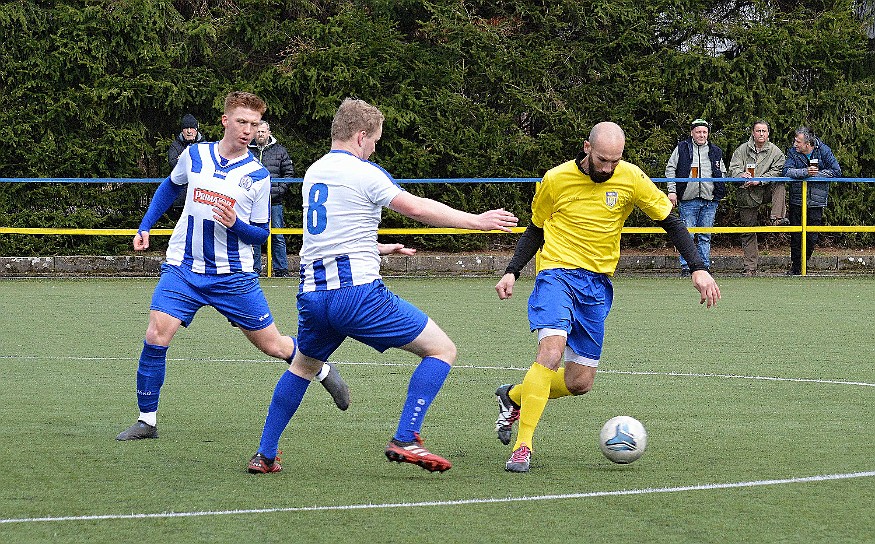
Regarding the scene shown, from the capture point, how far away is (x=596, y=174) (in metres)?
6.98

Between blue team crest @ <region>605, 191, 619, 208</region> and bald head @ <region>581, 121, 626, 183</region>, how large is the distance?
0.09 metres

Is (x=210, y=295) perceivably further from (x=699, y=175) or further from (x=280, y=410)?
(x=699, y=175)

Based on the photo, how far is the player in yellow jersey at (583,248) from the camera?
22.8ft

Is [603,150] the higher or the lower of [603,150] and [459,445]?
the higher

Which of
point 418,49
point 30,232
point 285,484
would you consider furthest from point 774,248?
point 285,484

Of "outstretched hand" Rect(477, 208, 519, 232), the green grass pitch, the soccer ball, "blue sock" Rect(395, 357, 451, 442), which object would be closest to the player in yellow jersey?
the green grass pitch

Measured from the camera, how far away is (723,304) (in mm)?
14977

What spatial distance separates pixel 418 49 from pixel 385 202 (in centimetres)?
1517

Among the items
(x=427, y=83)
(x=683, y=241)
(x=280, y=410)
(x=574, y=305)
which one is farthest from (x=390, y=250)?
(x=427, y=83)

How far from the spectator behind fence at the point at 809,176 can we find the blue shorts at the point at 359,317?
13.8 m

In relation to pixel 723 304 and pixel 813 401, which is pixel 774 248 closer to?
pixel 723 304

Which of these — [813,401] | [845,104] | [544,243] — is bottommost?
[813,401]

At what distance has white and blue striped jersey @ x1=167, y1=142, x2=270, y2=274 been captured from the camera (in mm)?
7461

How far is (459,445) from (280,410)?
1.07 meters
